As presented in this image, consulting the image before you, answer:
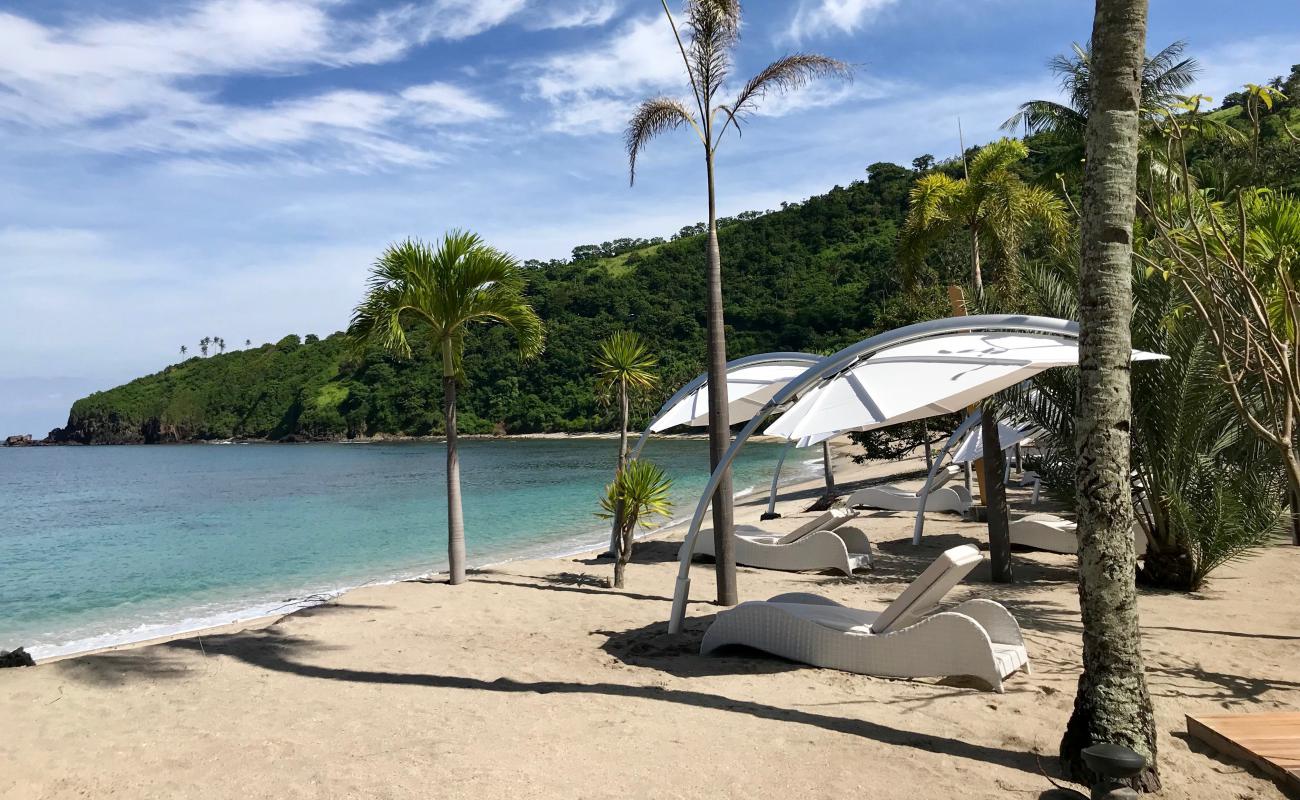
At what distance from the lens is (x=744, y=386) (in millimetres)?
11648

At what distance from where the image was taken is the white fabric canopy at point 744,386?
37.4 ft

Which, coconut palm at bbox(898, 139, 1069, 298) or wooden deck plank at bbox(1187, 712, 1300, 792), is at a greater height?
coconut palm at bbox(898, 139, 1069, 298)

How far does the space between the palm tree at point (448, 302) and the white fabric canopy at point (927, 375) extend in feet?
13.1

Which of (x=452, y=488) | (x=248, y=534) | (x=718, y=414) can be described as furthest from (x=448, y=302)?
(x=248, y=534)

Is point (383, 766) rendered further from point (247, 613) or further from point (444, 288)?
point (247, 613)

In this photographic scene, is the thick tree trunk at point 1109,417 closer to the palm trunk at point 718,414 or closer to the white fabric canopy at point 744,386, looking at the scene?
the palm trunk at point 718,414

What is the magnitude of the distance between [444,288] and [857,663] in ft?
20.8

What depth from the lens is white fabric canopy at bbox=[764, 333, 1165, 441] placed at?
6309 mm

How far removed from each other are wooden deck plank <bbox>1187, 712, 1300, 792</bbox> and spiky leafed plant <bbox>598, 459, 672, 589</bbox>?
576 centimetres

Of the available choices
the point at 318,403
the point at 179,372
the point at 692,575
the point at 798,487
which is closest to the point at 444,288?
the point at 692,575

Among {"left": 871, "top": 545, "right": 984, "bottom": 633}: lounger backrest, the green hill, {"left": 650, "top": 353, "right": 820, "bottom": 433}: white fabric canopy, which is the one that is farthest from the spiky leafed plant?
the green hill

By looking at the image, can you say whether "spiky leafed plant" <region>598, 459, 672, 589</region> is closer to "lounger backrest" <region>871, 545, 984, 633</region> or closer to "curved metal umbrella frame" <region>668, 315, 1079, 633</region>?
"curved metal umbrella frame" <region>668, 315, 1079, 633</region>

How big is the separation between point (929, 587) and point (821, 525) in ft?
18.1

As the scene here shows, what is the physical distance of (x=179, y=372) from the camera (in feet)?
358
